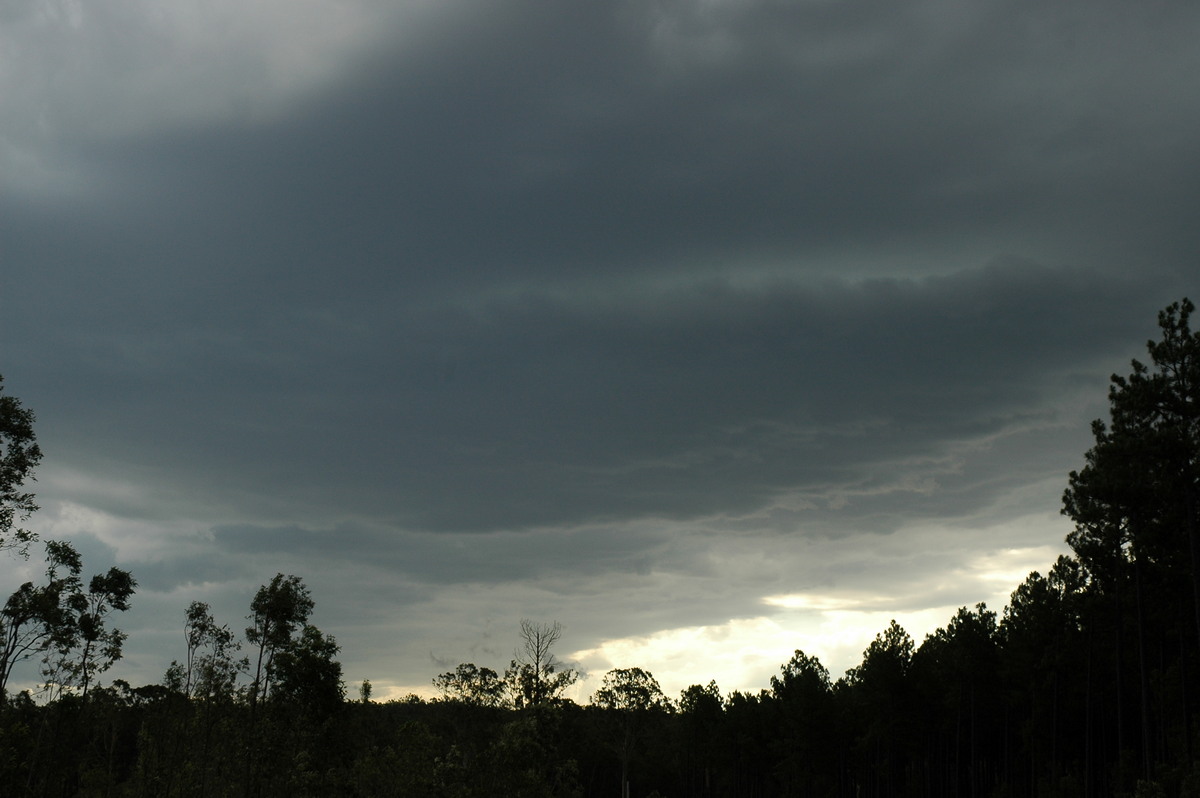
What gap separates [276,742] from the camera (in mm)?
59781

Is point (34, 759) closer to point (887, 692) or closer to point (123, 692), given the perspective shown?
point (123, 692)

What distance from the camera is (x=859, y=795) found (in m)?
111

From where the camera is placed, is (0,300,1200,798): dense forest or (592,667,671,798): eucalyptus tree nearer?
(0,300,1200,798): dense forest

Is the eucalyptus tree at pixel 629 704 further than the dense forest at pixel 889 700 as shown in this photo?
Yes

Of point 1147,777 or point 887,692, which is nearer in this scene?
point 1147,777

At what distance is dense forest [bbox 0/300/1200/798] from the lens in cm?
4269

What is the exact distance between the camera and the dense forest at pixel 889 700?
42.7 meters

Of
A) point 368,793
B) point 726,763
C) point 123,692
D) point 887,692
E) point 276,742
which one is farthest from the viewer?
point 726,763

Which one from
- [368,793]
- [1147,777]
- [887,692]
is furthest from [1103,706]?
[368,793]

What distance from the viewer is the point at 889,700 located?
8962cm

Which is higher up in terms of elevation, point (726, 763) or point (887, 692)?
point (887, 692)

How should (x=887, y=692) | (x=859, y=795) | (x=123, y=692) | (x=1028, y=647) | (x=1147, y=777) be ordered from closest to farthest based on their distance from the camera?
(x=1147, y=777)
(x=1028, y=647)
(x=123, y=692)
(x=887, y=692)
(x=859, y=795)

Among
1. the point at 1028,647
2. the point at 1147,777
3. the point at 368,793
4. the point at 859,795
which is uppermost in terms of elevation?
the point at 1028,647

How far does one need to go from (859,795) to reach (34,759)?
3496 inches
